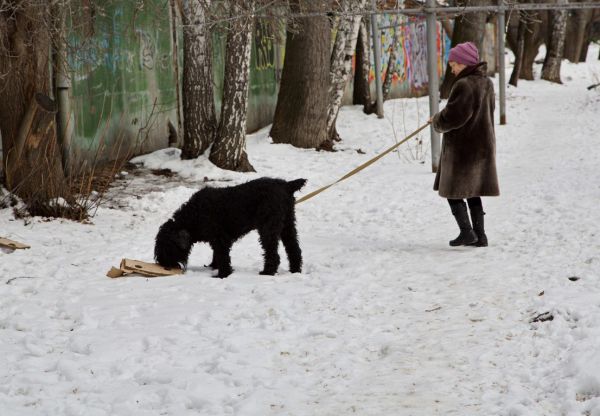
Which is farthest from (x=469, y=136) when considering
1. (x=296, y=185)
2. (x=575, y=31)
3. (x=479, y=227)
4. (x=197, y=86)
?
(x=575, y=31)

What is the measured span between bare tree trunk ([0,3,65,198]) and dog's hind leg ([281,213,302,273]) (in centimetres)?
319

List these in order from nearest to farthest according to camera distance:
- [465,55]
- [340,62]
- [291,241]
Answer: [291,241], [465,55], [340,62]

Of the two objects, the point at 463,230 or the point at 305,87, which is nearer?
the point at 463,230

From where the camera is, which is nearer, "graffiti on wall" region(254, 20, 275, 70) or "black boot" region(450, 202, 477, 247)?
"black boot" region(450, 202, 477, 247)

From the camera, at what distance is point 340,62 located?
54.0 feet

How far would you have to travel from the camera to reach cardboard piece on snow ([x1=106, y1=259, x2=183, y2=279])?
7039 mm

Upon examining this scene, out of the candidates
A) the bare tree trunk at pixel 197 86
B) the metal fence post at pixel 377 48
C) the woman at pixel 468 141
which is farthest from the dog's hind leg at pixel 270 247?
the metal fence post at pixel 377 48

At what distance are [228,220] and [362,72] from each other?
1401 cm

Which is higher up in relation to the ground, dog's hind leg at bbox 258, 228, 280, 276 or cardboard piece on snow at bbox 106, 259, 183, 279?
dog's hind leg at bbox 258, 228, 280, 276

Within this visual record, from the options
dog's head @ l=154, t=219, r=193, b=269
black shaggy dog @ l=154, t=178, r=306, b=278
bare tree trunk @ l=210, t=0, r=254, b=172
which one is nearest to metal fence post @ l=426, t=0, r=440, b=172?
bare tree trunk @ l=210, t=0, r=254, b=172

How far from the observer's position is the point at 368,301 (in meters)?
6.29

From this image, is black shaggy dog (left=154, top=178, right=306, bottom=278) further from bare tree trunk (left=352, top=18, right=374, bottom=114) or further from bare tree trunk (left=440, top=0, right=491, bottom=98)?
bare tree trunk (left=440, top=0, right=491, bottom=98)

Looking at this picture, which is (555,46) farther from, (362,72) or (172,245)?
(172,245)

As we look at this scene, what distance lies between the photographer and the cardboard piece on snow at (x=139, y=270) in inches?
277
